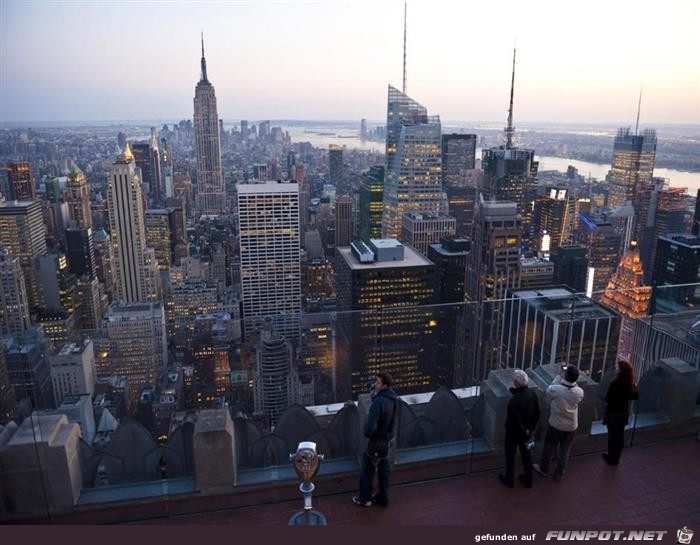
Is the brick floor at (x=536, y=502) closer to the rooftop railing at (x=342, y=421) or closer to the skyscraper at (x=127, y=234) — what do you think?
the rooftop railing at (x=342, y=421)

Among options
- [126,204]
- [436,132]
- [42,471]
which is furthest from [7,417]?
[436,132]

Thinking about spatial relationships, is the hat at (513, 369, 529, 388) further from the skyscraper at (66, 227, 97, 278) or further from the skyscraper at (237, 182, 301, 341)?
the skyscraper at (66, 227, 97, 278)

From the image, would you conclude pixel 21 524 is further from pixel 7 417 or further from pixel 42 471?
pixel 7 417

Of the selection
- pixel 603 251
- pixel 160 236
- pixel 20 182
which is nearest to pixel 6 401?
pixel 603 251

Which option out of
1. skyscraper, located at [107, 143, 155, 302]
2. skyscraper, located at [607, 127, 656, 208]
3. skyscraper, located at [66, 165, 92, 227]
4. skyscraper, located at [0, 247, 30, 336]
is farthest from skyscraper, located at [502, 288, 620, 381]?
skyscraper, located at [66, 165, 92, 227]

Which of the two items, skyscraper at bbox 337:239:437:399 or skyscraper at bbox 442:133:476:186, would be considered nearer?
skyscraper at bbox 337:239:437:399

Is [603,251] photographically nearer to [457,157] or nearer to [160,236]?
[457,157]
